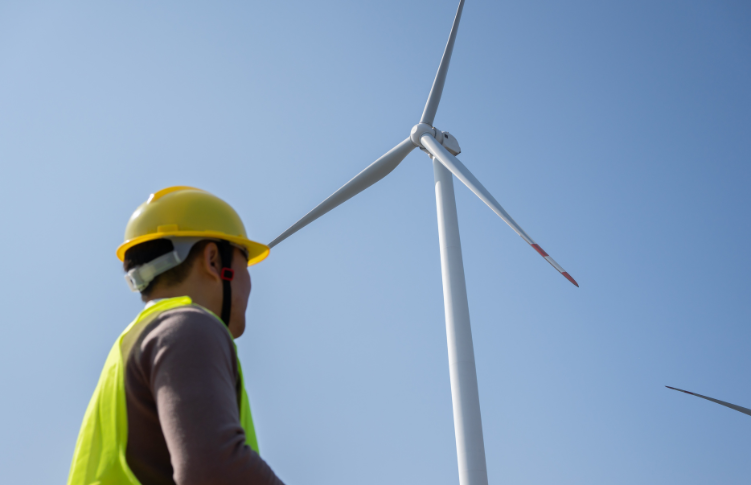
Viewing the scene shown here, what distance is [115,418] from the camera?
299cm

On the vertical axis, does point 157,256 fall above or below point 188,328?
above

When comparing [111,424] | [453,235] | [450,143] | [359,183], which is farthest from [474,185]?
[111,424]

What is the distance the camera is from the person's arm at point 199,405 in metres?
2.53

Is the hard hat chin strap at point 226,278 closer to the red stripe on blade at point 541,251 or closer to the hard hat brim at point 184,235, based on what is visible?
the hard hat brim at point 184,235

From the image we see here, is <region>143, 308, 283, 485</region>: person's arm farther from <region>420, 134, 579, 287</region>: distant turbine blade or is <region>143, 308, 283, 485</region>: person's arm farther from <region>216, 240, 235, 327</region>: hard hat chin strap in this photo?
<region>420, 134, 579, 287</region>: distant turbine blade

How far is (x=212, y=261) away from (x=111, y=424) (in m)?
1.27

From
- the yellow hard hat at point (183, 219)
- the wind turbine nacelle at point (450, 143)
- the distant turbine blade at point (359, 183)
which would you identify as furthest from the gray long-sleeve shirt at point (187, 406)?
the wind turbine nacelle at point (450, 143)

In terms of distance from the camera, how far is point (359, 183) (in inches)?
1118

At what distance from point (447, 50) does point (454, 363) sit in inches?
625

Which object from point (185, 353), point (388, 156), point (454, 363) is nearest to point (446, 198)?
point (388, 156)

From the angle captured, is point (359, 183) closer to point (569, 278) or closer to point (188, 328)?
point (569, 278)

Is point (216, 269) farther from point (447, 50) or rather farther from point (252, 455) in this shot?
point (447, 50)

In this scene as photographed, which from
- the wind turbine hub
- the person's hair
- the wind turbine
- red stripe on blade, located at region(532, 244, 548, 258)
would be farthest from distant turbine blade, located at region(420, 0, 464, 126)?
the person's hair

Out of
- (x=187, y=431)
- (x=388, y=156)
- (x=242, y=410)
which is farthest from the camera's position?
(x=388, y=156)
